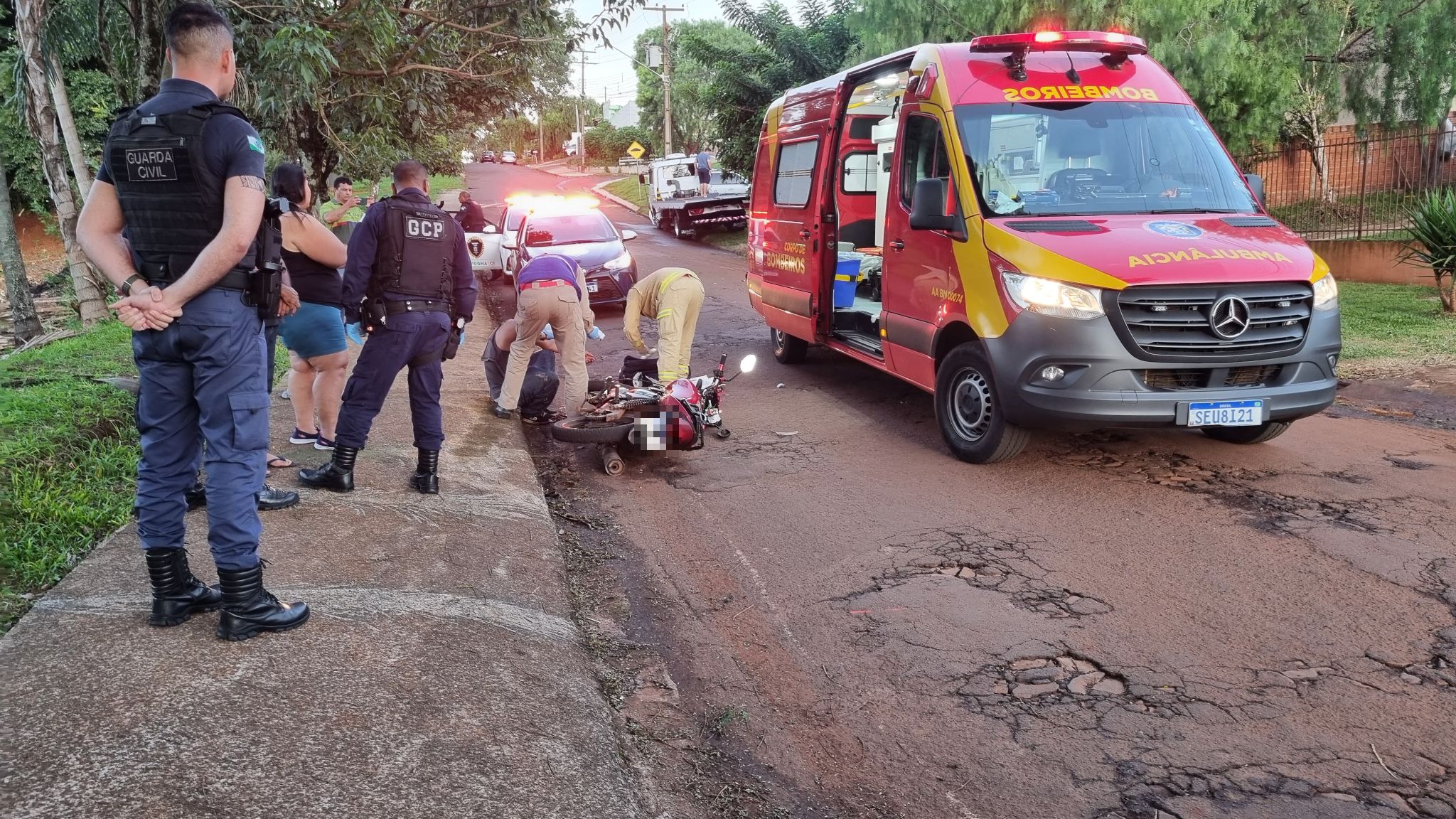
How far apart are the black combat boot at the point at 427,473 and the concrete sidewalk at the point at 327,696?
658 mm

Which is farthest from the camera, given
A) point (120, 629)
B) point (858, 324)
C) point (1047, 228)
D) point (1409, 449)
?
point (858, 324)

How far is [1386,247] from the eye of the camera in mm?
13477

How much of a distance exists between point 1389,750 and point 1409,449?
402 cm

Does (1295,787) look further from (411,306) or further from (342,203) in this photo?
(342,203)

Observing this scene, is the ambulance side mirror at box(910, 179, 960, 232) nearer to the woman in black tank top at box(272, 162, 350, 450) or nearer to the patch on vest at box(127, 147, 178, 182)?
the woman in black tank top at box(272, 162, 350, 450)

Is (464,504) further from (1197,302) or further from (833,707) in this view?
(1197,302)

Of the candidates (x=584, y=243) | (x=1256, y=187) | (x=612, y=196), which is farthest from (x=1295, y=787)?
(x=612, y=196)

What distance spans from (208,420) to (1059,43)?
5.71 metres

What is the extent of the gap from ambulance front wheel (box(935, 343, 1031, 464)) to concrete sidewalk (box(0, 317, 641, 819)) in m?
2.83

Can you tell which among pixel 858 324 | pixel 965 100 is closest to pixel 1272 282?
pixel 965 100

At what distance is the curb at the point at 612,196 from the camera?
143ft

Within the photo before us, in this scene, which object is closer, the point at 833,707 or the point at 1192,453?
the point at 833,707

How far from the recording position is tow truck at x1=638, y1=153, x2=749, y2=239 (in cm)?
2670

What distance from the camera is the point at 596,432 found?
266 inches
